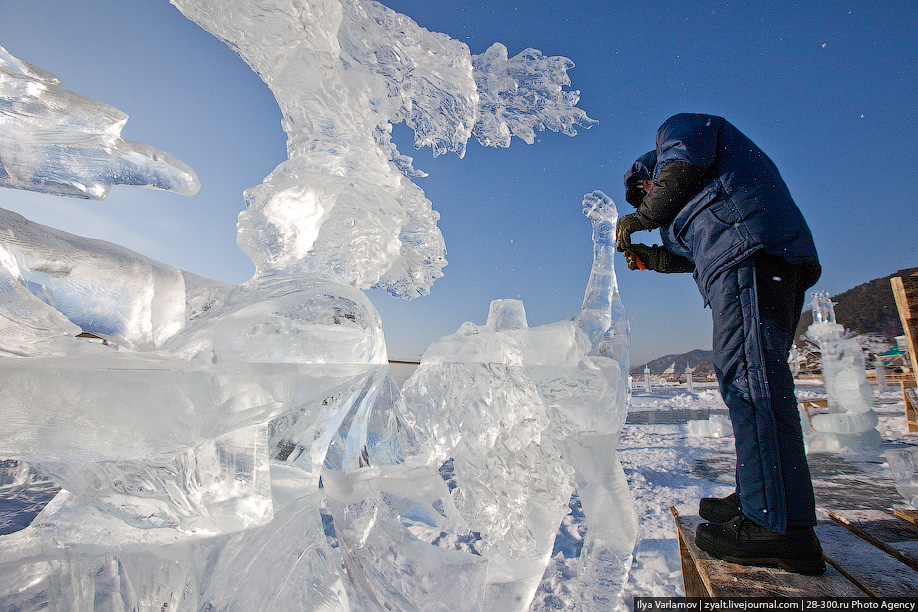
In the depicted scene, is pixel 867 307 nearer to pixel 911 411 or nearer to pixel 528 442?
pixel 911 411

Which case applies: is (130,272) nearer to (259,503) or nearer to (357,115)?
(259,503)

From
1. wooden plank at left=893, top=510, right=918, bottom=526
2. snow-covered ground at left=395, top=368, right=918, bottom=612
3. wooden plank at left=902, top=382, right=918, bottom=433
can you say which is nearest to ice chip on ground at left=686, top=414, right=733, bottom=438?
snow-covered ground at left=395, top=368, right=918, bottom=612

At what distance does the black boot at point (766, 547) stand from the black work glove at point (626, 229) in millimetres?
1045

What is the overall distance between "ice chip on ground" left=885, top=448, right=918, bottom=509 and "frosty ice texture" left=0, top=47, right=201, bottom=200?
312cm

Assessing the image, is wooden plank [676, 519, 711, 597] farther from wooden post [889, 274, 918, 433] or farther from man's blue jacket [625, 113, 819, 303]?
wooden post [889, 274, 918, 433]

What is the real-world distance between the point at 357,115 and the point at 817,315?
25.9 ft

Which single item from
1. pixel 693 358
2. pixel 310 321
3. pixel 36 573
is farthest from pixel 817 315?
pixel 693 358

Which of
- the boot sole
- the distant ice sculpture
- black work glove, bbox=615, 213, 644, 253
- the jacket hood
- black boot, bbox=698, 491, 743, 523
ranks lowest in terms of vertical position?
the boot sole

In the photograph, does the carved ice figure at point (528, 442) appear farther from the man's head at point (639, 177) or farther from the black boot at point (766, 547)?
the man's head at point (639, 177)

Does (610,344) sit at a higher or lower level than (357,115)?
lower

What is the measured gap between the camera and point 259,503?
2.35ft

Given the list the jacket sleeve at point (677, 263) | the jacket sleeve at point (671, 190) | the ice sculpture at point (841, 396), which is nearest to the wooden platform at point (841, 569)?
the jacket sleeve at point (677, 263)

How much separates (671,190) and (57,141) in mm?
1611

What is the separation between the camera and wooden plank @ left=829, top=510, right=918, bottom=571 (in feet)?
3.65
